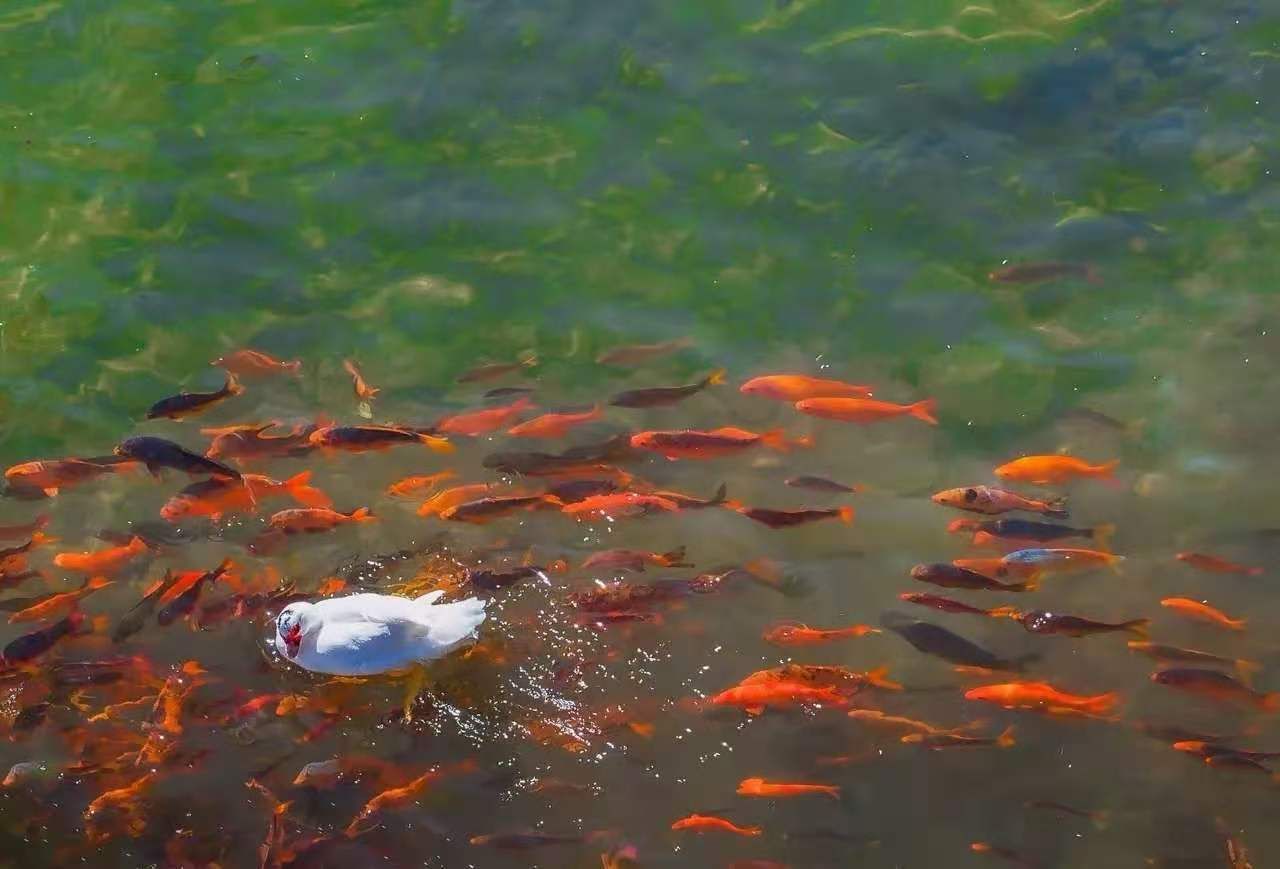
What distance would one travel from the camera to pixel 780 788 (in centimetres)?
532

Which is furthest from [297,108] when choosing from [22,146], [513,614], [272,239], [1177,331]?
[1177,331]

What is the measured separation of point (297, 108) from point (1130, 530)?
6.00m

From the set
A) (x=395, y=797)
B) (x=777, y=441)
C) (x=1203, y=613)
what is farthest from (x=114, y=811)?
(x=1203, y=613)

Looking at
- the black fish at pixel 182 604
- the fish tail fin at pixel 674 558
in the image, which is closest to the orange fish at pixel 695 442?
the fish tail fin at pixel 674 558

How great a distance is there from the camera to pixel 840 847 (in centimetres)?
532

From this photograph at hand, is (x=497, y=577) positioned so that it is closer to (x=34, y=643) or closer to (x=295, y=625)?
(x=295, y=625)

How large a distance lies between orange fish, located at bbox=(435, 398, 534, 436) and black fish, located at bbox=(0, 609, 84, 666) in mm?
2245

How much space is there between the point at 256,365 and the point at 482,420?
1.59 metres

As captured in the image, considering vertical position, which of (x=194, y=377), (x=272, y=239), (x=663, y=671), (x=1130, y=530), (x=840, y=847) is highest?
(x=272, y=239)

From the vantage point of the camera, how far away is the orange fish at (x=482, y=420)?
628 cm

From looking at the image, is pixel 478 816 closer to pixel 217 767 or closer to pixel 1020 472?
pixel 217 767

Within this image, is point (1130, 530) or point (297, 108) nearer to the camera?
point (1130, 530)

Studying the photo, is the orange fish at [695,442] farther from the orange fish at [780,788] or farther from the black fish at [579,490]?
the orange fish at [780,788]

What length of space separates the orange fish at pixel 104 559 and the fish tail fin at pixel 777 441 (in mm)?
3629
